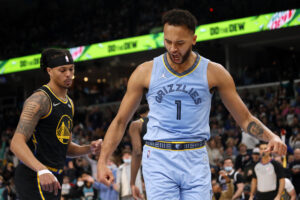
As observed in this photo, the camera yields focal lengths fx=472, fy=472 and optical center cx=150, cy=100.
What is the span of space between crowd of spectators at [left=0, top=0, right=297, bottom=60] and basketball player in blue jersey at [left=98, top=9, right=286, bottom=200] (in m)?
14.6

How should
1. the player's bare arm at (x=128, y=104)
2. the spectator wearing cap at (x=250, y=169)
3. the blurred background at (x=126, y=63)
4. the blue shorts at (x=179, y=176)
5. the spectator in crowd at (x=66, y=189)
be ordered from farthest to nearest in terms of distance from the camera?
the blurred background at (x=126, y=63) < the spectator in crowd at (x=66, y=189) < the spectator wearing cap at (x=250, y=169) < the player's bare arm at (x=128, y=104) < the blue shorts at (x=179, y=176)

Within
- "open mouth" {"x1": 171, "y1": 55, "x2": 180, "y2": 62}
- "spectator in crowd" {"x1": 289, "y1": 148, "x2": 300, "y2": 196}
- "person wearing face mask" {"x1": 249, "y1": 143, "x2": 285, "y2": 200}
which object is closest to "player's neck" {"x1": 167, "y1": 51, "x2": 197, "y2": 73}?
"open mouth" {"x1": 171, "y1": 55, "x2": 180, "y2": 62}

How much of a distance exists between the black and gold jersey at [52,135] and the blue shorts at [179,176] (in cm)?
121

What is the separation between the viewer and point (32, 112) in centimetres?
435

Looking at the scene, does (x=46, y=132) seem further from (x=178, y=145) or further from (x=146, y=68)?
(x=178, y=145)

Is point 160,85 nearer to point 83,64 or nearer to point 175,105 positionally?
point 175,105

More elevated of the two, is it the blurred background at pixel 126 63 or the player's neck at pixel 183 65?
the blurred background at pixel 126 63

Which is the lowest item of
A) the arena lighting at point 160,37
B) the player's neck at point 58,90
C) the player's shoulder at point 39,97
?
the player's shoulder at point 39,97

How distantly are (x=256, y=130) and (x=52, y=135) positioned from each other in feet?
6.41

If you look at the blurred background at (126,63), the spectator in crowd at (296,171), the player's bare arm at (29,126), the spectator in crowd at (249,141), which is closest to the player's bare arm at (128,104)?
the player's bare arm at (29,126)

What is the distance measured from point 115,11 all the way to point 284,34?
9.73 m

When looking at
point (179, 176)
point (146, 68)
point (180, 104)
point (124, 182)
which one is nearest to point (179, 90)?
point (180, 104)

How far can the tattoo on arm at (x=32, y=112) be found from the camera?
169 inches

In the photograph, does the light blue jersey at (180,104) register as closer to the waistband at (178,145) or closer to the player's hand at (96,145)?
the waistband at (178,145)
